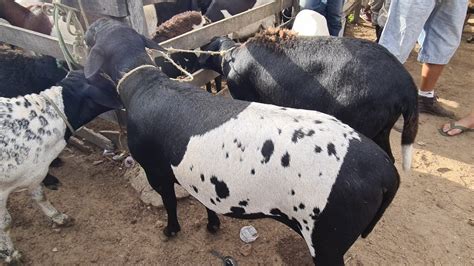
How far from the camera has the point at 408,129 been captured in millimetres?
3180

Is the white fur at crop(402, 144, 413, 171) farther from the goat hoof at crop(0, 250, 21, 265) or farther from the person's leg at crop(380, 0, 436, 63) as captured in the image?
the goat hoof at crop(0, 250, 21, 265)

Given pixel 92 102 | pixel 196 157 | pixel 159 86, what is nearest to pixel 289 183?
pixel 196 157

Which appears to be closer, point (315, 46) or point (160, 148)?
point (160, 148)

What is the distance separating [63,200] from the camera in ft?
12.3

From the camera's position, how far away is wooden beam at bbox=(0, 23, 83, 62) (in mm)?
3766

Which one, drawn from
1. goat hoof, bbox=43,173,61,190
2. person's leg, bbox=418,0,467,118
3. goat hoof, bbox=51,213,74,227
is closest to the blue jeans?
person's leg, bbox=418,0,467,118

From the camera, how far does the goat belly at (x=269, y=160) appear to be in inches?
78.5

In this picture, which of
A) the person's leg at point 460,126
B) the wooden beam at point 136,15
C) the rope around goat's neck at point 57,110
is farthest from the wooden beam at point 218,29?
the person's leg at point 460,126

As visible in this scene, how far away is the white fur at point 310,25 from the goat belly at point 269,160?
230 centimetres

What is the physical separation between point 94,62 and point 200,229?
5.64 feet

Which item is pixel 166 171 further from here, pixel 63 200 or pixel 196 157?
pixel 63 200

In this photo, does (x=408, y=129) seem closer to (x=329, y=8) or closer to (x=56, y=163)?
(x=329, y=8)

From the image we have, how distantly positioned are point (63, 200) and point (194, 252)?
5.06 feet

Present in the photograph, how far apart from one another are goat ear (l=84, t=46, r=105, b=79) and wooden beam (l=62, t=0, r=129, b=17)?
51cm
